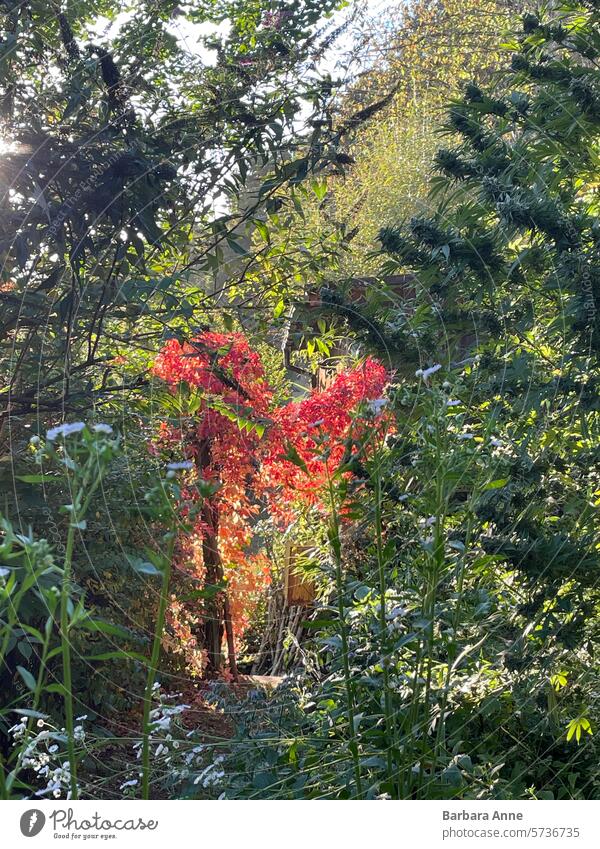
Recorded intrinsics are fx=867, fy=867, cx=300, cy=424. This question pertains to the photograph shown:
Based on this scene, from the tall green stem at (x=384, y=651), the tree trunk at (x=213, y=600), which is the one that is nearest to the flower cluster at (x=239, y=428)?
the tree trunk at (x=213, y=600)

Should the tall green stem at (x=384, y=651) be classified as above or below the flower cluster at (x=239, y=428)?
below

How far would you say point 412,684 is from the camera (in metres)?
1.36

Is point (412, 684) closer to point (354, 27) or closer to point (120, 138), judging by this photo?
point (120, 138)

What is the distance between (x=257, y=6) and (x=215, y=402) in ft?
2.94

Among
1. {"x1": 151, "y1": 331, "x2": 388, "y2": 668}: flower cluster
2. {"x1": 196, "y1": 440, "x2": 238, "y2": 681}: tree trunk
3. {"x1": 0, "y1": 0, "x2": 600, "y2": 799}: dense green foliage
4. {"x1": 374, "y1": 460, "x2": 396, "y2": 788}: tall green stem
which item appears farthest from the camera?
{"x1": 196, "y1": 440, "x2": 238, "y2": 681}: tree trunk

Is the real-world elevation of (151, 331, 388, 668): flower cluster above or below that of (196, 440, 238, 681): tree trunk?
above

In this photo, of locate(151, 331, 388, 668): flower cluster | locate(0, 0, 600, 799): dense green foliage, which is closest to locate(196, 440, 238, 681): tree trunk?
locate(151, 331, 388, 668): flower cluster

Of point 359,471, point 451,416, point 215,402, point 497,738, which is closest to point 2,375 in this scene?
point 215,402

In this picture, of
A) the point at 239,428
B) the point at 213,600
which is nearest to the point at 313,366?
the point at 239,428

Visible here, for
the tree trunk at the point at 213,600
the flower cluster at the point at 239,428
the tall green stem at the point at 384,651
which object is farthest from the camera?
the tree trunk at the point at 213,600

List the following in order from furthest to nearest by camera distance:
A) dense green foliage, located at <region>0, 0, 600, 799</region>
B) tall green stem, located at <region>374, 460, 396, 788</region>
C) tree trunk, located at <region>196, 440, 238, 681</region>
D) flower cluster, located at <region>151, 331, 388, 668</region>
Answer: tree trunk, located at <region>196, 440, 238, 681</region>, flower cluster, located at <region>151, 331, 388, 668</region>, dense green foliage, located at <region>0, 0, 600, 799</region>, tall green stem, located at <region>374, 460, 396, 788</region>

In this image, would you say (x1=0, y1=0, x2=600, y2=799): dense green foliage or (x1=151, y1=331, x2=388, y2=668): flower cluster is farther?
(x1=151, y1=331, x2=388, y2=668): flower cluster

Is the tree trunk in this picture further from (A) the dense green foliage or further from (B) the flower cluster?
(A) the dense green foliage

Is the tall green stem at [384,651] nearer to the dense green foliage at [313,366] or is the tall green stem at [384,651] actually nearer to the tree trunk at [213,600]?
the dense green foliage at [313,366]
